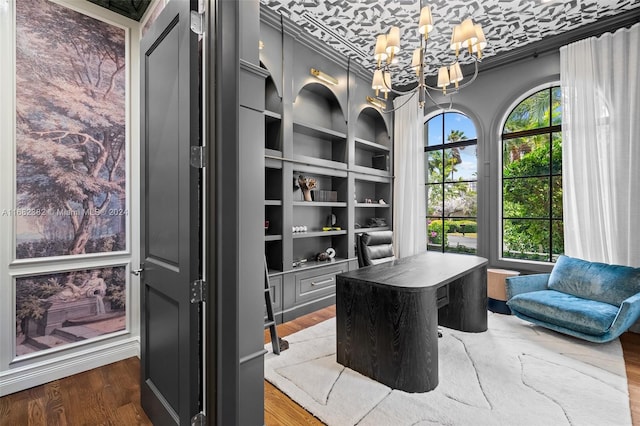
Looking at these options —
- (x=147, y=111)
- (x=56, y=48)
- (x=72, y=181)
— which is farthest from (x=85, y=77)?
(x=147, y=111)

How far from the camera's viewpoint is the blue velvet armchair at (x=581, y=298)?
2.52m

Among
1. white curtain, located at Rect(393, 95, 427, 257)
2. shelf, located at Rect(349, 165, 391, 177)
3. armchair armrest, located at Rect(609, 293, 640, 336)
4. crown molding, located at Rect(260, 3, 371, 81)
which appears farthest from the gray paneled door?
white curtain, located at Rect(393, 95, 427, 257)

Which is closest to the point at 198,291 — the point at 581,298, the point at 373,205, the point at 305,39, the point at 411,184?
the point at 305,39

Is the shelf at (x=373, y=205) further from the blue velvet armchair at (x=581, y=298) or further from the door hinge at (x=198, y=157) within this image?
the door hinge at (x=198, y=157)

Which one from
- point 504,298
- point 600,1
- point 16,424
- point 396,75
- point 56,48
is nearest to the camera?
point 16,424

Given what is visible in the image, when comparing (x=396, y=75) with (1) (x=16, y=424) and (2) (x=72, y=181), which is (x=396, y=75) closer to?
(2) (x=72, y=181)

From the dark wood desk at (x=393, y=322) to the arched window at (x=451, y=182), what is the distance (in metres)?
2.21

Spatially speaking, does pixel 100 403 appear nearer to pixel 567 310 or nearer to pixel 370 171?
pixel 567 310

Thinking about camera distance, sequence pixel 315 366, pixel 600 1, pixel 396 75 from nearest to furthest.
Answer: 1. pixel 315 366
2. pixel 600 1
3. pixel 396 75

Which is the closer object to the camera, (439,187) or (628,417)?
(628,417)

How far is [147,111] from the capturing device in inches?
70.8

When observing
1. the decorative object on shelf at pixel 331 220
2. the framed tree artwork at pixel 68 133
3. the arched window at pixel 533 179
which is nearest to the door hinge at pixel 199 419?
the framed tree artwork at pixel 68 133

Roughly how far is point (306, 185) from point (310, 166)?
253 millimetres

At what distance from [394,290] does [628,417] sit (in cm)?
152
